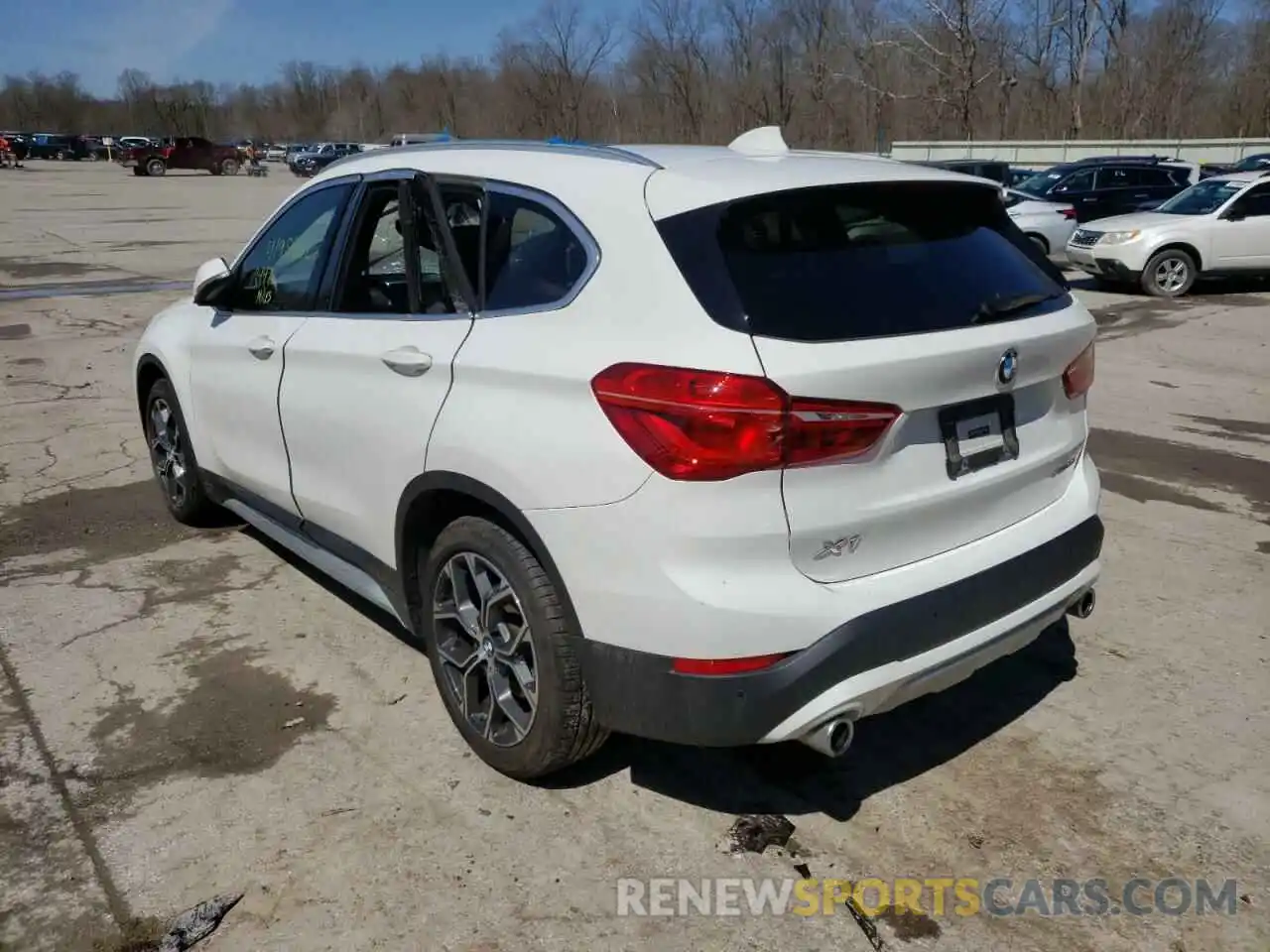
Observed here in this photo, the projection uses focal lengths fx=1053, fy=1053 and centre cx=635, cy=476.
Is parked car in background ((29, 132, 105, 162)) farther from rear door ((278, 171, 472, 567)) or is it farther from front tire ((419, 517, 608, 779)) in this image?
front tire ((419, 517, 608, 779))

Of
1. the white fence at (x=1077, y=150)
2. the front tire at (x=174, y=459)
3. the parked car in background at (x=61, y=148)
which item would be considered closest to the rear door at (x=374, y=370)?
the front tire at (x=174, y=459)

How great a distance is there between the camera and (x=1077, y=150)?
4581cm

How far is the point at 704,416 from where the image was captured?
8.16ft

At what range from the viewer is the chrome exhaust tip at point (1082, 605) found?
3.26 metres

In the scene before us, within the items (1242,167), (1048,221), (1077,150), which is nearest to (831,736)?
(1048,221)

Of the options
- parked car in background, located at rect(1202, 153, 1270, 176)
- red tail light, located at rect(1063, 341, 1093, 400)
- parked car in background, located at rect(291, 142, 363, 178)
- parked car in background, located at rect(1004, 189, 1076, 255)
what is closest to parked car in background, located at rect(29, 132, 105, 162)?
parked car in background, located at rect(291, 142, 363, 178)

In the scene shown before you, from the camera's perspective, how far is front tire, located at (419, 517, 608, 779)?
288 cm

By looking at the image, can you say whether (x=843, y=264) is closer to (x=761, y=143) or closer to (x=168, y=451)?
(x=761, y=143)

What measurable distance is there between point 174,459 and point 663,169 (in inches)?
139

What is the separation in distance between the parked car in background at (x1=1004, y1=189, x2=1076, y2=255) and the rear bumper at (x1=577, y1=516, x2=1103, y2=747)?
15.6m

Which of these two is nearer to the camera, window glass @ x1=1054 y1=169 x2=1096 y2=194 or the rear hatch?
the rear hatch

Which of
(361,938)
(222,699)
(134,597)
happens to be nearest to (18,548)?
(134,597)

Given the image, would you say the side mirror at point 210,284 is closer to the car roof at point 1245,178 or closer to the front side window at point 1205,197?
the front side window at point 1205,197

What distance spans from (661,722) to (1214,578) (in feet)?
10.8
